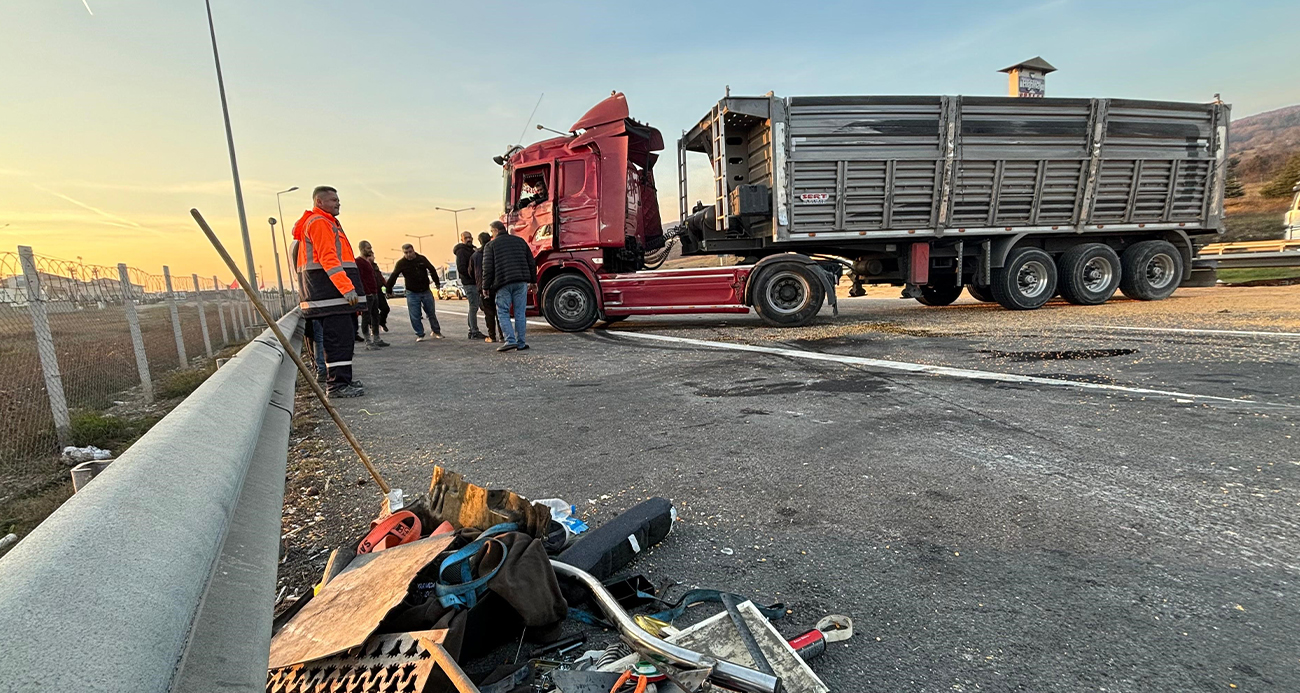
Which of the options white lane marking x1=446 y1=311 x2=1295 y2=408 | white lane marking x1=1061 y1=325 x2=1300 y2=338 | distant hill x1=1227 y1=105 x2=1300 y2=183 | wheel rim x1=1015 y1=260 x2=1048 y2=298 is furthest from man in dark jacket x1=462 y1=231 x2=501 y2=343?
distant hill x1=1227 y1=105 x2=1300 y2=183

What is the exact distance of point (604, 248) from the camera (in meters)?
10.1

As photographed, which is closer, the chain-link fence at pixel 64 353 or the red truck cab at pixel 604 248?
the chain-link fence at pixel 64 353

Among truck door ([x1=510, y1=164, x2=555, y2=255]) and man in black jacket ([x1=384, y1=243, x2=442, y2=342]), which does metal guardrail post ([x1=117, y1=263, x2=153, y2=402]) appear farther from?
truck door ([x1=510, y1=164, x2=555, y2=255])

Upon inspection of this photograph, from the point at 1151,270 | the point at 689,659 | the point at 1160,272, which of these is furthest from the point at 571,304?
the point at 1160,272

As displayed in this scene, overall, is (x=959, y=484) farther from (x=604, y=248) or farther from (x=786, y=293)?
(x=604, y=248)

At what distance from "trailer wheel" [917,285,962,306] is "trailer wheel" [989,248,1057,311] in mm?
1541

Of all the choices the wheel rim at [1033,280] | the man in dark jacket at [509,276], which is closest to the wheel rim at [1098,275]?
the wheel rim at [1033,280]

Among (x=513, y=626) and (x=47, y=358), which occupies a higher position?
(x=47, y=358)

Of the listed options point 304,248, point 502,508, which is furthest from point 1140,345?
point 304,248

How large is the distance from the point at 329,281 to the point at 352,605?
478cm

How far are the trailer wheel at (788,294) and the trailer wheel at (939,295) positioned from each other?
370 cm

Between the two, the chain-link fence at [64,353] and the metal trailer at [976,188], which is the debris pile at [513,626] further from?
the metal trailer at [976,188]

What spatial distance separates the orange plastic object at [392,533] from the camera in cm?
206

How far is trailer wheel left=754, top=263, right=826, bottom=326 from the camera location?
30.7ft
